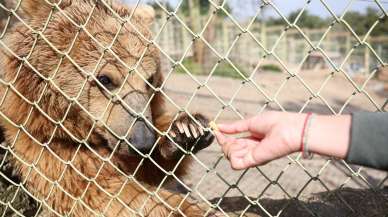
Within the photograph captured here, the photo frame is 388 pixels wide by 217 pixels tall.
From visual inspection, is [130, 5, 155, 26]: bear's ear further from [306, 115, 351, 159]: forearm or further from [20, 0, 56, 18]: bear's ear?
[306, 115, 351, 159]: forearm

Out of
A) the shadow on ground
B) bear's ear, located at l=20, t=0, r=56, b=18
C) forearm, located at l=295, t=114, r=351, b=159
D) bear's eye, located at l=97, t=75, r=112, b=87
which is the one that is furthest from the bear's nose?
forearm, located at l=295, t=114, r=351, b=159

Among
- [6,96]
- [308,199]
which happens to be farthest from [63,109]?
[308,199]

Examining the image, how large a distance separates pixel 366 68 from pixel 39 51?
2335 cm

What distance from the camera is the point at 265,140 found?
1761 mm

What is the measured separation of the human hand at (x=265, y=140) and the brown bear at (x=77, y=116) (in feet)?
3.28

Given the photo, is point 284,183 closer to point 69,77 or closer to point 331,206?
point 331,206

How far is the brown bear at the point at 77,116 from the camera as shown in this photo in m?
3.09

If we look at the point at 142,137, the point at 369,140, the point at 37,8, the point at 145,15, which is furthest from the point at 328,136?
the point at 145,15

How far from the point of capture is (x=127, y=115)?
10.2 ft

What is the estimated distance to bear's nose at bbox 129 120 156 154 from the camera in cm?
284

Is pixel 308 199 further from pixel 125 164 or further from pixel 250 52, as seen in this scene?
pixel 250 52

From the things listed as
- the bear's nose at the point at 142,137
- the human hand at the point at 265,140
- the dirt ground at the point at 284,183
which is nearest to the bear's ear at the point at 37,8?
the bear's nose at the point at 142,137

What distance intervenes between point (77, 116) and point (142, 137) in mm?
679

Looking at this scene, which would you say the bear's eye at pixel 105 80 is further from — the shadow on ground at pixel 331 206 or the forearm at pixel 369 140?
the forearm at pixel 369 140
